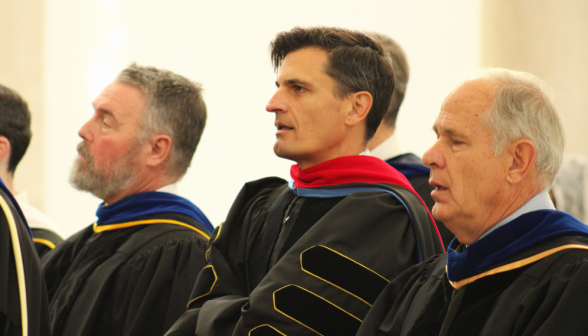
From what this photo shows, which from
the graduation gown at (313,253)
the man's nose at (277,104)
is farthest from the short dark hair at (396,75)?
the man's nose at (277,104)

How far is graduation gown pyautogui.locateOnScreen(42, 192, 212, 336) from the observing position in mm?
3271

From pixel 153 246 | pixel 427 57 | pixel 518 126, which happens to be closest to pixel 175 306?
pixel 153 246

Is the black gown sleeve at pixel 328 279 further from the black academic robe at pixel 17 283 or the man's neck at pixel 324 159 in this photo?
the black academic robe at pixel 17 283

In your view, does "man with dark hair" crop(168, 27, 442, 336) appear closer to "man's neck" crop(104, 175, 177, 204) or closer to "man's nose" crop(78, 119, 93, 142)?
"man's neck" crop(104, 175, 177, 204)

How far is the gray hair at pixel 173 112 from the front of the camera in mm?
3795

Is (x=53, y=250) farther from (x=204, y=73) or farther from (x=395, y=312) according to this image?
(x=204, y=73)

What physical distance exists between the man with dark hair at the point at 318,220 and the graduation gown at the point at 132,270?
513 millimetres

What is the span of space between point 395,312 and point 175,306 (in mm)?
1330

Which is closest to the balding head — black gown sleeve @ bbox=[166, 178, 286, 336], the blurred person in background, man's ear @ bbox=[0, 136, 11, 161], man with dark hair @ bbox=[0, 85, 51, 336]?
black gown sleeve @ bbox=[166, 178, 286, 336]

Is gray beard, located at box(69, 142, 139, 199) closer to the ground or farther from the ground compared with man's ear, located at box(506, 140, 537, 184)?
Result: closer to the ground

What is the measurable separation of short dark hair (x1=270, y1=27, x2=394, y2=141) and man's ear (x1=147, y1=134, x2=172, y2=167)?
45.2 inches

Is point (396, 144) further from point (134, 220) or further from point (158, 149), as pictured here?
point (134, 220)

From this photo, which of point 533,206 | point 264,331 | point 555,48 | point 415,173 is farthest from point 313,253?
point 555,48

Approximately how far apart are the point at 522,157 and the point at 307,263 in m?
0.81
